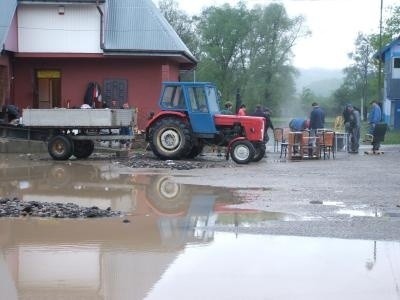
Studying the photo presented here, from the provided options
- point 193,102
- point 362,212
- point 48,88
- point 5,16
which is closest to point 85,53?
point 48,88

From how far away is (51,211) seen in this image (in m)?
10.7

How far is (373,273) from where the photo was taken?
286 inches

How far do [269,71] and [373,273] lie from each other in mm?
65419

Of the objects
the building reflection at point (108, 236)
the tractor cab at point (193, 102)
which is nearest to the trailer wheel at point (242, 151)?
the tractor cab at point (193, 102)

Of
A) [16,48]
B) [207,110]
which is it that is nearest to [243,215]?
[207,110]

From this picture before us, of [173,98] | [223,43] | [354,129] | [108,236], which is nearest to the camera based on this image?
[108,236]

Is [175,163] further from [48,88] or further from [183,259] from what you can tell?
[183,259]

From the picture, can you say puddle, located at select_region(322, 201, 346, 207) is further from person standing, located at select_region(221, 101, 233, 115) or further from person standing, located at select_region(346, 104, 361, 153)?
person standing, located at select_region(346, 104, 361, 153)

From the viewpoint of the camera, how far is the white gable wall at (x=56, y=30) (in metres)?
26.1

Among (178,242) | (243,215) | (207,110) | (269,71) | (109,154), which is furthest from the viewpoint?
(269,71)

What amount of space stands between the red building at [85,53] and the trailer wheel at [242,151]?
7.13 m

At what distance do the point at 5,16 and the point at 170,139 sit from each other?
9.04 meters

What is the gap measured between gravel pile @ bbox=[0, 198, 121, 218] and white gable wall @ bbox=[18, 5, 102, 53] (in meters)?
15.6

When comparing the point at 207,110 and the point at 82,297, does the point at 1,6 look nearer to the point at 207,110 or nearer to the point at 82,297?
the point at 207,110
